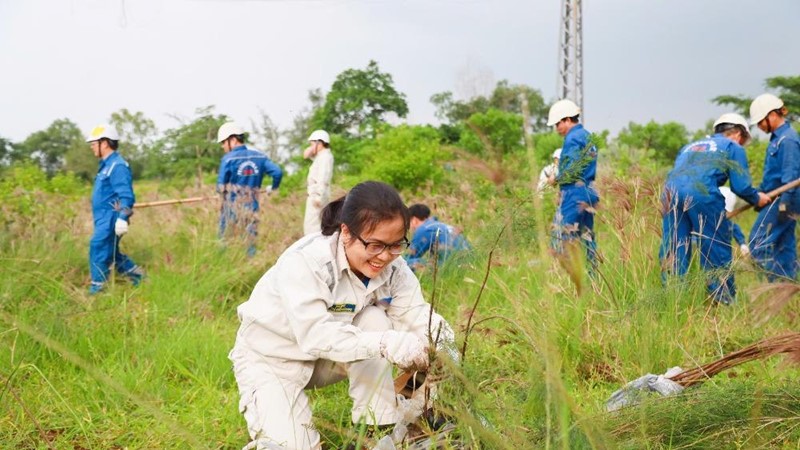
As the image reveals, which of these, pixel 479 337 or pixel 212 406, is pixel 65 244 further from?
pixel 479 337

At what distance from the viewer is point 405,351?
226 centimetres

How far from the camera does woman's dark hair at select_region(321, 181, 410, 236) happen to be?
245cm

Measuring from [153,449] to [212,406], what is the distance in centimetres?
50

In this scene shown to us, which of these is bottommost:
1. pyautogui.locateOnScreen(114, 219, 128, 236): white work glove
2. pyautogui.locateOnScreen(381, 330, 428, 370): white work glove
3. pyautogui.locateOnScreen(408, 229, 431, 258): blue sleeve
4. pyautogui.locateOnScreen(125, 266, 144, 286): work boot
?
pyautogui.locateOnScreen(125, 266, 144, 286): work boot

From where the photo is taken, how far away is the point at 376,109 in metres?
20.2

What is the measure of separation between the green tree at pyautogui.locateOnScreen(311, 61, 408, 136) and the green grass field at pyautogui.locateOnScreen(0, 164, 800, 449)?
1454 cm

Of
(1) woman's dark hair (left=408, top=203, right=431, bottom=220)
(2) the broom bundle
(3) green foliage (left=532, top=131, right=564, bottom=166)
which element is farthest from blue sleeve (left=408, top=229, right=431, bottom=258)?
(3) green foliage (left=532, top=131, right=564, bottom=166)

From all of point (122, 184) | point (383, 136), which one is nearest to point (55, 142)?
point (383, 136)

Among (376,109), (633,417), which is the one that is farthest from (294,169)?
(633,417)

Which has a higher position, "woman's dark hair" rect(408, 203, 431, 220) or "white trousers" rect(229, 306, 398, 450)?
"woman's dark hair" rect(408, 203, 431, 220)

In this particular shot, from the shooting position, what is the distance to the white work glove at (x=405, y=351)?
7.37 feet

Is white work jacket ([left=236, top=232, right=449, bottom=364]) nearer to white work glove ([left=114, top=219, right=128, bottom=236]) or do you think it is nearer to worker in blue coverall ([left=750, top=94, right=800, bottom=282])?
worker in blue coverall ([left=750, top=94, right=800, bottom=282])

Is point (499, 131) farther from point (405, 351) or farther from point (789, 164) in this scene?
point (405, 351)

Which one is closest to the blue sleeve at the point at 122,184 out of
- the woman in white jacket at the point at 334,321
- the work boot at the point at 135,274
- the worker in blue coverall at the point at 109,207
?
the worker in blue coverall at the point at 109,207
